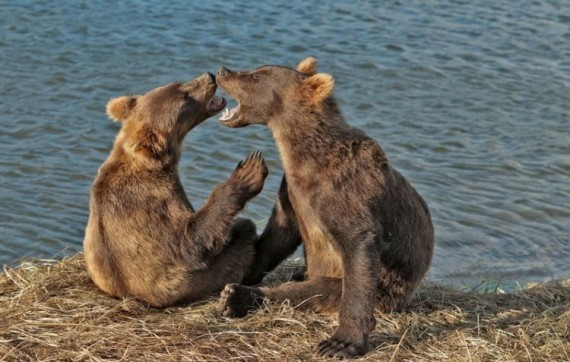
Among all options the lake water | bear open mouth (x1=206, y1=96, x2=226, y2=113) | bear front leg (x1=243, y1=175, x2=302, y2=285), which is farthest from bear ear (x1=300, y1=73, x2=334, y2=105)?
the lake water

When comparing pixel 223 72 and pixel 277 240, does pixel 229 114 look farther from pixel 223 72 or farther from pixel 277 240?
pixel 277 240

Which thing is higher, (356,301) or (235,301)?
(356,301)

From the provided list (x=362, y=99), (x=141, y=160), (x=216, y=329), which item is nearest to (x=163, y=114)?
(x=141, y=160)

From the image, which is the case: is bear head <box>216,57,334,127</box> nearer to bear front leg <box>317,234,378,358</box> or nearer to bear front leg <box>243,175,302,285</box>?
bear front leg <box>243,175,302,285</box>

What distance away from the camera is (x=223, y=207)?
23.9 ft

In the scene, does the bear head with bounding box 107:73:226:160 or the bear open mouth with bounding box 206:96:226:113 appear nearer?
the bear head with bounding box 107:73:226:160

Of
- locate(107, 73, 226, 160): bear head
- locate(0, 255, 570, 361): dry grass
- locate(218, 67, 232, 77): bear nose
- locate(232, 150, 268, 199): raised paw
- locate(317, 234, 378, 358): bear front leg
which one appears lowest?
locate(0, 255, 570, 361): dry grass

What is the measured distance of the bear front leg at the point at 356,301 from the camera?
6516mm

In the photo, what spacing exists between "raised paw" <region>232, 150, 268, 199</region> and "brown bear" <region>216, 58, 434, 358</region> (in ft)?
0.59

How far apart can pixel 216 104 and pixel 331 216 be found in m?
1.69

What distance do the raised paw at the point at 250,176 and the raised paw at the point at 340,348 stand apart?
1.31 m

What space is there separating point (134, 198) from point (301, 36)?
1025 centimetres

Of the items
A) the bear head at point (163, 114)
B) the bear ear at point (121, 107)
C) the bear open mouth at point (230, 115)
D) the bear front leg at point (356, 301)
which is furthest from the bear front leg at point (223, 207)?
the bear ear at point (121, 107)

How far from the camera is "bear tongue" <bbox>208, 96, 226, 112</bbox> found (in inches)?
319
